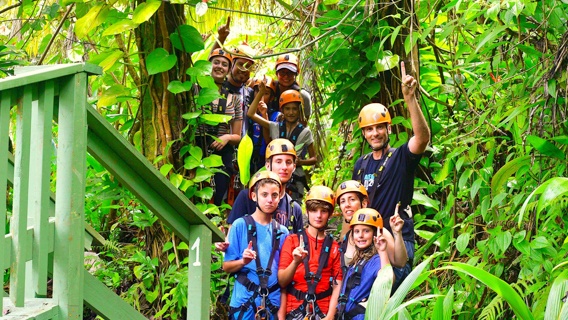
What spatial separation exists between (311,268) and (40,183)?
2510mm

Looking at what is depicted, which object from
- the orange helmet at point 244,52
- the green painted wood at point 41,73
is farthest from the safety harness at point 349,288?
the green painted wood at point 41,73

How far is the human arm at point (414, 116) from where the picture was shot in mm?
4922

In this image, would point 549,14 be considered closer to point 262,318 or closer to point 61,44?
point 262,318

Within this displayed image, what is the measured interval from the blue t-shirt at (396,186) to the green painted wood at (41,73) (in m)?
2.46

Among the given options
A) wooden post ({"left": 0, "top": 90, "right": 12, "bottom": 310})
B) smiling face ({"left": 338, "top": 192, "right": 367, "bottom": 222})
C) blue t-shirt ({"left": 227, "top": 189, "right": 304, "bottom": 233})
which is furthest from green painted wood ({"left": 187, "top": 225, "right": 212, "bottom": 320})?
blue t-shirt ({"left": 227, "top": 189, "right": 304, "bottom": 233})

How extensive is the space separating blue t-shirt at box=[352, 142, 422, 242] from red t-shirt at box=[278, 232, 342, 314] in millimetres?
416

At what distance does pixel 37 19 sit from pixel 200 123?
1.45 m

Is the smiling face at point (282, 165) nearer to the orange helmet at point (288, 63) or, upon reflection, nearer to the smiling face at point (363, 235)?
the smiling face at point (363, 235)

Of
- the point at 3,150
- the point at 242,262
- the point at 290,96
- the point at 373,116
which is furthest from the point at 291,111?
the point at 3,150

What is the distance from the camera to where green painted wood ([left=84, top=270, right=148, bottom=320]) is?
145 inches

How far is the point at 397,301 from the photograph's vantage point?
3.26 meters

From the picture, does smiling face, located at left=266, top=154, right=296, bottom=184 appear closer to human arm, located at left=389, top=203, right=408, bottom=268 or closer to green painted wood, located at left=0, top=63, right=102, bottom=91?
human arm, located at left=389, top=203, right=408, bottom=268

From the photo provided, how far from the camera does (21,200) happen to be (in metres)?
3.08

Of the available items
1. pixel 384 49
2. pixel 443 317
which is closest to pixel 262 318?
pixel 443 317
